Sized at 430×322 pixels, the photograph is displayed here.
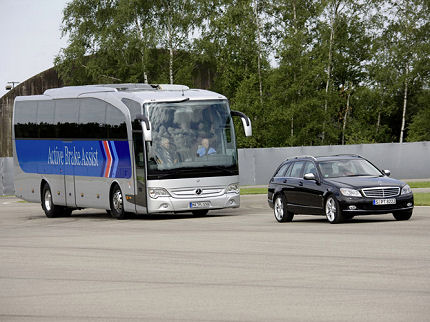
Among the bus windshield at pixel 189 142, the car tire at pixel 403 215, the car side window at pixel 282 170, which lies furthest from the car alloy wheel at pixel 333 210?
the bus windshield at pixel 189 142

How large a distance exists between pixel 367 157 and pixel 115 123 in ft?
99.7

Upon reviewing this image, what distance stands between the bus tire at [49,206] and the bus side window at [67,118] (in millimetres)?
2149

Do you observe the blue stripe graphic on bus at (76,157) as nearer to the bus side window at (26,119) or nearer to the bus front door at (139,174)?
the bus side window at (26,119)

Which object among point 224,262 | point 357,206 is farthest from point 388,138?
point 224,262

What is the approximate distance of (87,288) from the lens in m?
11.6

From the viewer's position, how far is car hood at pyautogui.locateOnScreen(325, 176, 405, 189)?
2173 cm

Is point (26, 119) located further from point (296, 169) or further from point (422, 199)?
point (422, 199)

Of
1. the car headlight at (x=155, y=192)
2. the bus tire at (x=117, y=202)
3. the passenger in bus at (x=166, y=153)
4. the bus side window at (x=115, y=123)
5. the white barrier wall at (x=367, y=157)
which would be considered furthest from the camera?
the white barrier wall at (x=367, y=157)

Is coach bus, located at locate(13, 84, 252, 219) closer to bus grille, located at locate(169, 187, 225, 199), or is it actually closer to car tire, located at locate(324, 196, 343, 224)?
bus grille, located at locate(169, 187, 225, 199)

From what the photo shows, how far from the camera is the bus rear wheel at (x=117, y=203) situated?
28328 mm

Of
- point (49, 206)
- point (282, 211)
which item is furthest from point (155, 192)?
point (49, 206)

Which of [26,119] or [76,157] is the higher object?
[26,119]

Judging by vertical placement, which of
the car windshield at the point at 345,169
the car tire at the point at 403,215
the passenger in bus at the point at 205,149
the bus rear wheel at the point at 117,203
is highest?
the passenger in bus at the point at 205,149

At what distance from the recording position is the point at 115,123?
28.2 meters
